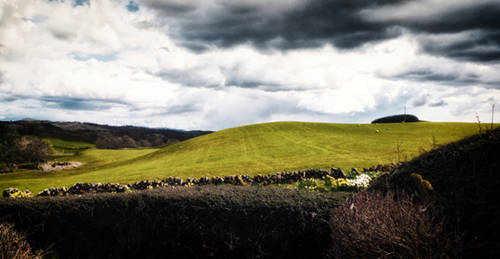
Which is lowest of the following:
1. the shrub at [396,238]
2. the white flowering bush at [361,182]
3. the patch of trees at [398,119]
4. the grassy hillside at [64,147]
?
the grassy hillside at [64,147]

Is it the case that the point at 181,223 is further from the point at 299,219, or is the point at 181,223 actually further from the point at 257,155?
the point at 257,155

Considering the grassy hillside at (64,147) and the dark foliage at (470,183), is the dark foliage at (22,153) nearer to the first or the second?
the grassy hillside at (64,147)

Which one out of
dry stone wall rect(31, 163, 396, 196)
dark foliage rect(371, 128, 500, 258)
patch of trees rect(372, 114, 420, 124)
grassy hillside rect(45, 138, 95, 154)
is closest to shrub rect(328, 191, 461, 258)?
dark foliage rect(371, 128, 500, 258)

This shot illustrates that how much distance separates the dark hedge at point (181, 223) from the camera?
5.12 meters

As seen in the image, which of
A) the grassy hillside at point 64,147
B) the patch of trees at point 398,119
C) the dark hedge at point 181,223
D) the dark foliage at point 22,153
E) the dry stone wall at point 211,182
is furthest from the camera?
the patch of trees at point 398,119

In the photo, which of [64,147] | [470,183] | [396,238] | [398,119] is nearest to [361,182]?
[470,183]

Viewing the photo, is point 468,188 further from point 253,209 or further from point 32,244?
point 32,244

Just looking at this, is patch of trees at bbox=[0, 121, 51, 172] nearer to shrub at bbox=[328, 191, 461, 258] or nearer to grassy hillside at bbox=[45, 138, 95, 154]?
grassy hillside at bbox=[45, 138, 95, 154]

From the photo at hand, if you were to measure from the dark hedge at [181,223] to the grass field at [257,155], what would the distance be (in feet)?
33.2

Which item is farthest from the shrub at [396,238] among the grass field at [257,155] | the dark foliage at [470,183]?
the grass field at [257,155]

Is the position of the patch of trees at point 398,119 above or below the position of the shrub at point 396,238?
above

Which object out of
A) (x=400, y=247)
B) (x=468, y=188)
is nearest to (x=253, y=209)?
(x=400, y=247)

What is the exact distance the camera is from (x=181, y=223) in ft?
19.0

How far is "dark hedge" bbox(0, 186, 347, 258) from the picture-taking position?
202 inches
